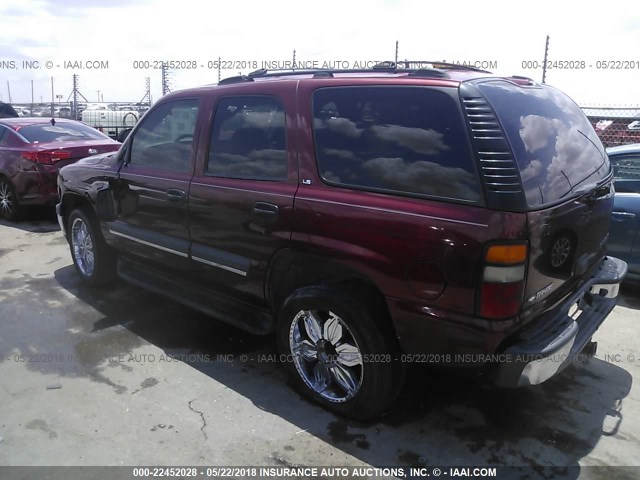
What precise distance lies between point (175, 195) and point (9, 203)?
5649mm

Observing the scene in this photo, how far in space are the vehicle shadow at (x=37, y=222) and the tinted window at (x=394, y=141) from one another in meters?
6.09

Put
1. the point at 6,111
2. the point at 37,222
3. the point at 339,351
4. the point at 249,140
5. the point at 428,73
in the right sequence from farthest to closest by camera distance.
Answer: the point at 6,111, the point at 37,222, the point at 249,140, the point at 339,351, the point at 428,73

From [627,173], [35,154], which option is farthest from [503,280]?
[35,154]

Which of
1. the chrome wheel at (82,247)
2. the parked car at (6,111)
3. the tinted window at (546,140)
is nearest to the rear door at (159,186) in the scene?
the chrome wheel at (82,247)

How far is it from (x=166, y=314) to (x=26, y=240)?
366 centimetres

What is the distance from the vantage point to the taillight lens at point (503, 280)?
2.37m

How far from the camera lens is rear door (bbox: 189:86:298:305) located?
318cm

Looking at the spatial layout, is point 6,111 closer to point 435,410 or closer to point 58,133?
point 58,133

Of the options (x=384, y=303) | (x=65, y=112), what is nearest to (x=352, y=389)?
(x=384, y=303)

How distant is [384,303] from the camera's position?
2.89 m

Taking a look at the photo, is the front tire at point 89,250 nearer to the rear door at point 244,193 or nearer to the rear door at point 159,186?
the rear door at point 159,186

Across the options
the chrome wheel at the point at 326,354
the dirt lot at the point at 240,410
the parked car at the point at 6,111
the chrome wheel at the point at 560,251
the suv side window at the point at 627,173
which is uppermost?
the parked car at the point at 6,111

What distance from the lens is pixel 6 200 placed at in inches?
318

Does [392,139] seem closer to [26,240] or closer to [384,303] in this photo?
[384,303]
